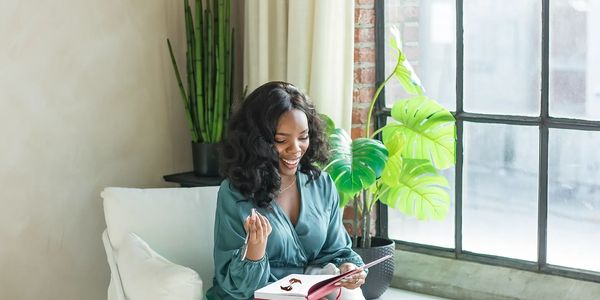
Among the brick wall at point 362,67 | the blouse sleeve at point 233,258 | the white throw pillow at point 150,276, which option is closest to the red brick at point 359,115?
the brick wall at point 362,67

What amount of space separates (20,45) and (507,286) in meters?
1.88

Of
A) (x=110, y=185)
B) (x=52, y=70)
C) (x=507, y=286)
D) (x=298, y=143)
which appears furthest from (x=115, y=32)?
(x=507, y=286)

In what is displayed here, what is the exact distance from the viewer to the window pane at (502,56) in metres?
3.36

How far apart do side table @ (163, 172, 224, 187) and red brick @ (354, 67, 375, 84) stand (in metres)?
0.65

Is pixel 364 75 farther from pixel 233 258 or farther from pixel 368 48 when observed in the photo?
pixel 233 258

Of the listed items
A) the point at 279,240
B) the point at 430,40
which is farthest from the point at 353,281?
the point at 430,40

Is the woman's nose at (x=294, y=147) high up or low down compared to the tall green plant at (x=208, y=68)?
down

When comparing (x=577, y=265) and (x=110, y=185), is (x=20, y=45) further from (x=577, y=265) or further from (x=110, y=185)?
(x=577, y=265)

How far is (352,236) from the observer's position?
3.59m

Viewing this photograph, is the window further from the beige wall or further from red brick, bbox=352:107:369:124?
the beige wall

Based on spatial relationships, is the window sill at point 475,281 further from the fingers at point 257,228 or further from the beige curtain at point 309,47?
the fingers at point 257,228

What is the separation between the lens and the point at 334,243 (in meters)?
3.00

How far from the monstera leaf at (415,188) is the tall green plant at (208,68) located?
0.70m

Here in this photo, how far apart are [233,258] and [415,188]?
2.95ft
